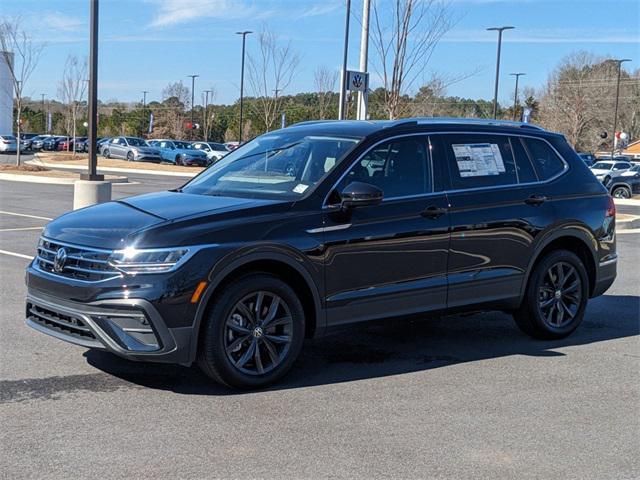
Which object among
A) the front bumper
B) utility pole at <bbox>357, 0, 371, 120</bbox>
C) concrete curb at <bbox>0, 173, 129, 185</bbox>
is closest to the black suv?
the front bumper

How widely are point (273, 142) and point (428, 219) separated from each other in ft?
4.71

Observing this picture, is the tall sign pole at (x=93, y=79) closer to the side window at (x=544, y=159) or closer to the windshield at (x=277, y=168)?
the windshield at (x=277, y=168)

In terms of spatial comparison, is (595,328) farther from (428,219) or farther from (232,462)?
(232,462)

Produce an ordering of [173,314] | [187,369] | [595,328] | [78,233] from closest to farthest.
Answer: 1. [173,314]
2. [78,233]
3. [187,369]
4. [595,328]

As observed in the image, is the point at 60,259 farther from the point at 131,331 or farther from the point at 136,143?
the point at 136,143

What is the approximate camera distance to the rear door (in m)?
6.55

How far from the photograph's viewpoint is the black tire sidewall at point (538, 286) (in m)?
7.13

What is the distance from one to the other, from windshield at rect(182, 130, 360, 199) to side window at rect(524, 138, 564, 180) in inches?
76.6

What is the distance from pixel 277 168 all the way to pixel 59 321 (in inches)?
Result: 77.8

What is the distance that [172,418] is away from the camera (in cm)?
493

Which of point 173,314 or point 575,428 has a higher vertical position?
point 173,314

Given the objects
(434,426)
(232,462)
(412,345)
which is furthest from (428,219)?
(232,462)

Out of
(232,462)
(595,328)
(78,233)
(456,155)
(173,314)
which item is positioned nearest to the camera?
(232,462)

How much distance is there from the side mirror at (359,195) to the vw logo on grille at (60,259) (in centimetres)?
195
